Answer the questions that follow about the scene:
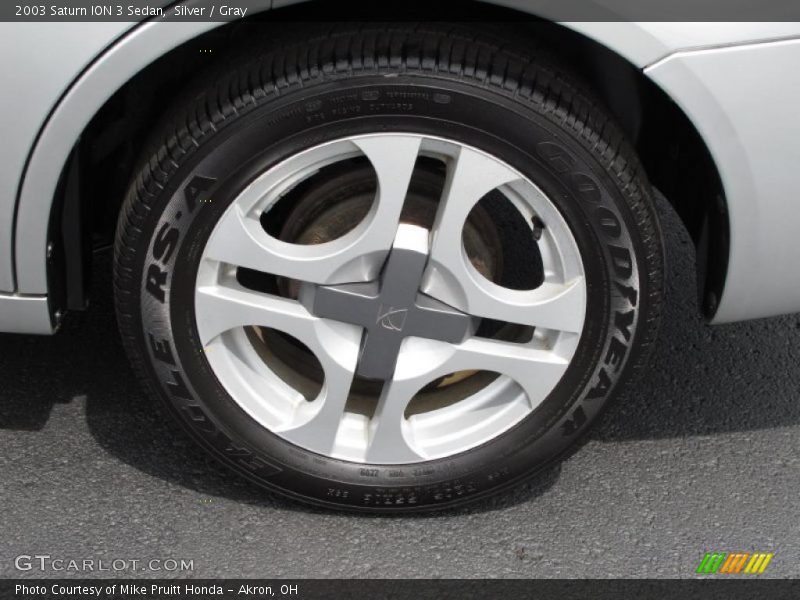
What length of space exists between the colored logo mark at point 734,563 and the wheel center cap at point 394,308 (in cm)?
65

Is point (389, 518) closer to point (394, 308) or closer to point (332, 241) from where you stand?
point (394, 308)

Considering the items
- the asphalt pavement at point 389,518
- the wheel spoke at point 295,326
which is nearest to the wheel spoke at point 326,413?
the wheel spoke at point 295,326

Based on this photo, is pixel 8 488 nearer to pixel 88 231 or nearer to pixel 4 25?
pixel 88 231

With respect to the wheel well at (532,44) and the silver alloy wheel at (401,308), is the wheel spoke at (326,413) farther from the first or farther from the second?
the wheel well at (532,44)

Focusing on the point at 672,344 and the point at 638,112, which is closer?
the point at 638,112

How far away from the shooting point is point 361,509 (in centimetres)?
204

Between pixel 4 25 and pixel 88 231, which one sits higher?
pixel 4 25

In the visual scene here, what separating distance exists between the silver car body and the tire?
14 cm

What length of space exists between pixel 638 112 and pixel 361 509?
3.04 feet

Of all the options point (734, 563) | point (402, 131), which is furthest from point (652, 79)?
point (734, 563)

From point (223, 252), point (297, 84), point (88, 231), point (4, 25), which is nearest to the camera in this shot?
point (4, 25)

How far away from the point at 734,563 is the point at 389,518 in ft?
2.20

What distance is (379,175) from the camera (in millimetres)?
1739

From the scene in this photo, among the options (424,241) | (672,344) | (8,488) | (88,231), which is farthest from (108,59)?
(672,344)
